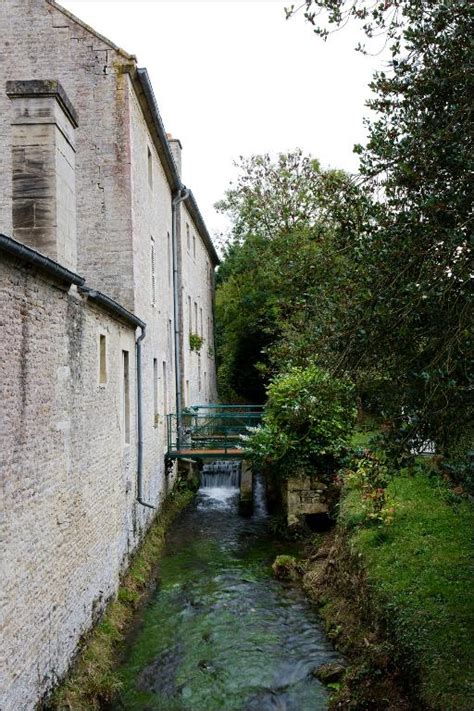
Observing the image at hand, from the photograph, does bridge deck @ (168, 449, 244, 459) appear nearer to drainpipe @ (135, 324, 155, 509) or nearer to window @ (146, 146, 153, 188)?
drainpipe @ (135, 324, 155, 509)

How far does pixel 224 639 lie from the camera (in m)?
9.30

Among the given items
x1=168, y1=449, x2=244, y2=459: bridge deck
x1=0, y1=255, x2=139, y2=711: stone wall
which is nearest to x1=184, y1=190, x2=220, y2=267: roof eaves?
x1=168, y1=449, x2=244, y2=459: bridge deck

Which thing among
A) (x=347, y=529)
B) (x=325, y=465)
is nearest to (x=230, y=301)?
(x=325, y=465)

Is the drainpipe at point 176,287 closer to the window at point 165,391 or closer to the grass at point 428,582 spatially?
the window at point 165,391

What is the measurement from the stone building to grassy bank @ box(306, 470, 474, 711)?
357 centimetres

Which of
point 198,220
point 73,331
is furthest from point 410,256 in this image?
point 198,220

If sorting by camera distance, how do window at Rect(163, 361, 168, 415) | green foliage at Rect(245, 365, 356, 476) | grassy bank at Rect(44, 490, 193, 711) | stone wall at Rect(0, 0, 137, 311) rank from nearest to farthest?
grassy bank at Rect(44, 490, 193, 711)
stone wall at Rect(0, 0, 137, 311)
green foliage at Rect(245, 365, 356, 476)
window at Rect(163, 361, 168, 415)

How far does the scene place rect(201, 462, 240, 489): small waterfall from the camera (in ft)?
68.5

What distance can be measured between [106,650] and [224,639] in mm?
1859

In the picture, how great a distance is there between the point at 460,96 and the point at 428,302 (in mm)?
1794

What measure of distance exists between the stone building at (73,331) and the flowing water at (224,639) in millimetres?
1013

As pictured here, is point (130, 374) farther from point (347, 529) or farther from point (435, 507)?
point (435, 507)

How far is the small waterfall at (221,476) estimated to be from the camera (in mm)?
20875

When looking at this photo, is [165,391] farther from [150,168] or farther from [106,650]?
[106,650]
